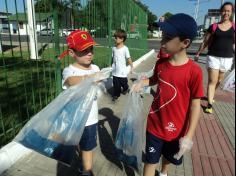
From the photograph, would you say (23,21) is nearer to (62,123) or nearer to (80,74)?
(80,74)

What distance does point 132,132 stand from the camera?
2.59 metres

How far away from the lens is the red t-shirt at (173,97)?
6.75 ft

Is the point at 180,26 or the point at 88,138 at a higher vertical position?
the point at 180,26

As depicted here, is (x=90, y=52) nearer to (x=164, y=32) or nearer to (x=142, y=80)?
(x=142, y=80)

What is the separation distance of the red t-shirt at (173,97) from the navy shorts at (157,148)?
0.06 meters

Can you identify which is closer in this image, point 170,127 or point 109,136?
point 170,127

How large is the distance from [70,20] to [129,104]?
7.85ft

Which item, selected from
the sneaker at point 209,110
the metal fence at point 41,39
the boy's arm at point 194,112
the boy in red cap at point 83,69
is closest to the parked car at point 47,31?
the metal fence at point 41,39

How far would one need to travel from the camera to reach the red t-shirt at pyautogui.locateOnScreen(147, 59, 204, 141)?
2.06m

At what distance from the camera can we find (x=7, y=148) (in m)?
2.96

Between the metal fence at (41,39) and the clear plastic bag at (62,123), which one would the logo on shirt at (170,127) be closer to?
the clear plastic bag at (62,123)

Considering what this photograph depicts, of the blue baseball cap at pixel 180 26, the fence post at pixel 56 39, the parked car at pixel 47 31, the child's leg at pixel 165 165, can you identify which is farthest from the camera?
the parked car at pixel 47 31

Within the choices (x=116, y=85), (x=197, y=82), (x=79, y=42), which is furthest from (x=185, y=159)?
(x=116, y=85)

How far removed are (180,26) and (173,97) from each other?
555 millimetres
